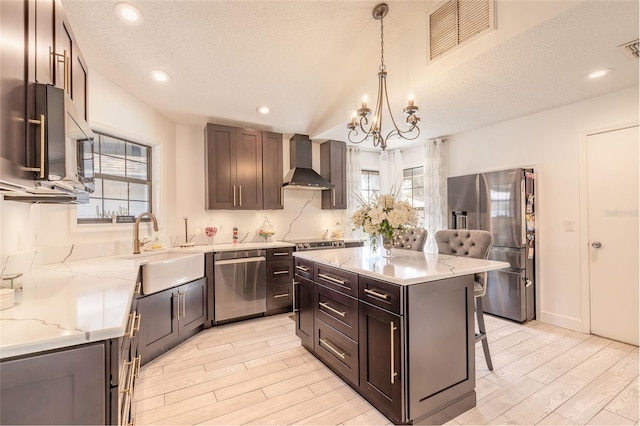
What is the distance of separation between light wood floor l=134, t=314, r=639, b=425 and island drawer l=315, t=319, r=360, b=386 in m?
0.12

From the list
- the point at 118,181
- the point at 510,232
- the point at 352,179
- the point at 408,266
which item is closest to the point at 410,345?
the point at 408,266

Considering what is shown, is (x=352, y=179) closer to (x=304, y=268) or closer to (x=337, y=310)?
(x=304, y=268)

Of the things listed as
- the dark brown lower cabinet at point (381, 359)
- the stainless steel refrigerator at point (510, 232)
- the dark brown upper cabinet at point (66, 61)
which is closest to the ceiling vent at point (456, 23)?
the stainless steel refrigerator at point (510, 232)

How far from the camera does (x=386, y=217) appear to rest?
223 centimetres

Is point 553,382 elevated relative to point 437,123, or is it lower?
lower

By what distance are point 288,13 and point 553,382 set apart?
11.7 ft

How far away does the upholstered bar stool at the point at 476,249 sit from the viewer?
2299 millimetres

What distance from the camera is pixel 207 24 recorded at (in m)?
2.32

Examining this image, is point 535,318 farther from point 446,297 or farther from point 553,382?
point 446,297

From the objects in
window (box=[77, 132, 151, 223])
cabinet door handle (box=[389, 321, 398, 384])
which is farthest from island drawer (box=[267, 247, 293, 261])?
cabinet door handle (box=[389, 321, 398, 384])

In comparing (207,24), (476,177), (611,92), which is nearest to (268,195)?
(207,24)

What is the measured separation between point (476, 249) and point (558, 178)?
1.81 m

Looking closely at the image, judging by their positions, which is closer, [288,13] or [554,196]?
[288,13]

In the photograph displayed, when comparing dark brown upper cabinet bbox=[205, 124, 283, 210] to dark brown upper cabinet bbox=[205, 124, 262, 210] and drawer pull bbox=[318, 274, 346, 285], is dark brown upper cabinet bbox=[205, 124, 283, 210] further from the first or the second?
drawer pull bbox=[318, 274, 346, 285]
